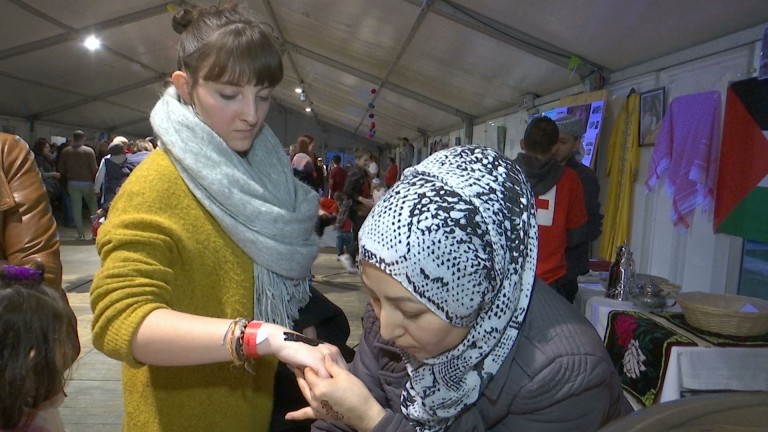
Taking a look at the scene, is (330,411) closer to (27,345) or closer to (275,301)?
(275,301)

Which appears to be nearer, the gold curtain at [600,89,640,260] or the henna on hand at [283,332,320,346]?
the henna on hand at [283,332,320,346]

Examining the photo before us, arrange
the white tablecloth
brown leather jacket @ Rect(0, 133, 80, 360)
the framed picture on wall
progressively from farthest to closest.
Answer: the framed picture on wall, the white tablecloth, brown leather jacket @ Rect(0, 133, 80, 360)

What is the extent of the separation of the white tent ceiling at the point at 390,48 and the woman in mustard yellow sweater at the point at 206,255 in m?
2.92

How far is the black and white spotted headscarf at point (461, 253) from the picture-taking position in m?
0.74

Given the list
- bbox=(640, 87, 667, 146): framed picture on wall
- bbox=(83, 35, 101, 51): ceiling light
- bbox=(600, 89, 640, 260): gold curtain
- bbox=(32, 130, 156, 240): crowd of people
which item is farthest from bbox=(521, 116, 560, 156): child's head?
bbox=(83, 35, 101, 51): ceiling light

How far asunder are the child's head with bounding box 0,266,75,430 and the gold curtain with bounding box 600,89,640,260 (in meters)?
3.85

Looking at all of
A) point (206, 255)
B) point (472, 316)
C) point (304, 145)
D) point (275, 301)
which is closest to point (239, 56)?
point (206, 255)

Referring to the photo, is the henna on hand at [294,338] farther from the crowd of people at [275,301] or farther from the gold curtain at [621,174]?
the gold curtain at [621,174]

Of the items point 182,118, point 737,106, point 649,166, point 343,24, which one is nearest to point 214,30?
point 182,118

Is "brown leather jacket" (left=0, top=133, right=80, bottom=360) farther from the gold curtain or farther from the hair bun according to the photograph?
the gold curtain

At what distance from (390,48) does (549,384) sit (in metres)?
6.64

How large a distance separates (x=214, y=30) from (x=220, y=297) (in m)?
0.49

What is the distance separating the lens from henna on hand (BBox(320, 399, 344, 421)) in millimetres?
854

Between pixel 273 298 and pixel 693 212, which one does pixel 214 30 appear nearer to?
pixel 273 298
